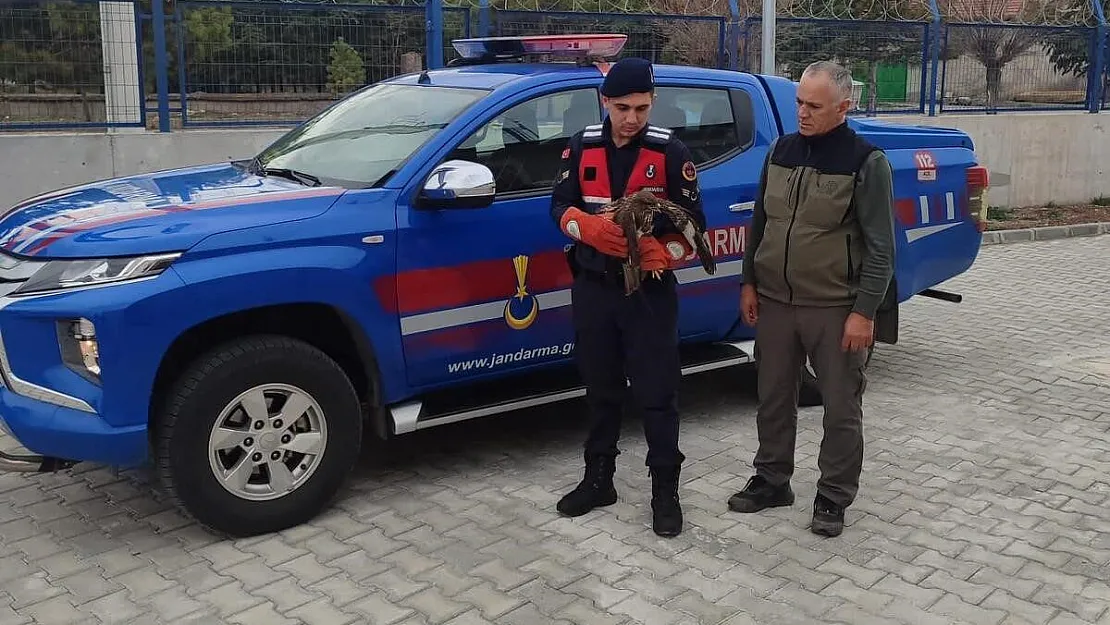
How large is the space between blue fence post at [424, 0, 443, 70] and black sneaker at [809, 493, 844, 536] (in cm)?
676

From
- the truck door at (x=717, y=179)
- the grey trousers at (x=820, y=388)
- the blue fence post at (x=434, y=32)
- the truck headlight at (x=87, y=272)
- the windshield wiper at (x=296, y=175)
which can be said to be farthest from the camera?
the blue fence post at (x=434, y=32)

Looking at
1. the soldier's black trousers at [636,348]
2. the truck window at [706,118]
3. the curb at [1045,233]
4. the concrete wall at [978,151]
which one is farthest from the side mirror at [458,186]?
the curb at [1045,233]

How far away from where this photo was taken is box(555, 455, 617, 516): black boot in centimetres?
445

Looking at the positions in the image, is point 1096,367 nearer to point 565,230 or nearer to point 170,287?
point 565,230

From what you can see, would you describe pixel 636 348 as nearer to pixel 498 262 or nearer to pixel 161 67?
pixel 498 262

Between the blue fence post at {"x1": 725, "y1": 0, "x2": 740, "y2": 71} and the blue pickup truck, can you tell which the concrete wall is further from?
the blue pickup truck

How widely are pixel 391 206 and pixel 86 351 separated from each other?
129cm

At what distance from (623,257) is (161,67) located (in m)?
6.27

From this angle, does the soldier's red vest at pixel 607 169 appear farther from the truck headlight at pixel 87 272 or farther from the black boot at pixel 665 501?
the truck headlight at pixel 87 272

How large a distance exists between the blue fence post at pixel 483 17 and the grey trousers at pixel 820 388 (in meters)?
6.65

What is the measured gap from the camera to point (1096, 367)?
671 cm

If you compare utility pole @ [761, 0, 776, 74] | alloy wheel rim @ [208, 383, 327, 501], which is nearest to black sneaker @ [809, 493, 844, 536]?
alloy wheel rim @ [208, 383, 327, 501]

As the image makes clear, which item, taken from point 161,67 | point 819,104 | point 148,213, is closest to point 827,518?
point 819,104

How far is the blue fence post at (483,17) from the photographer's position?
10.3m
